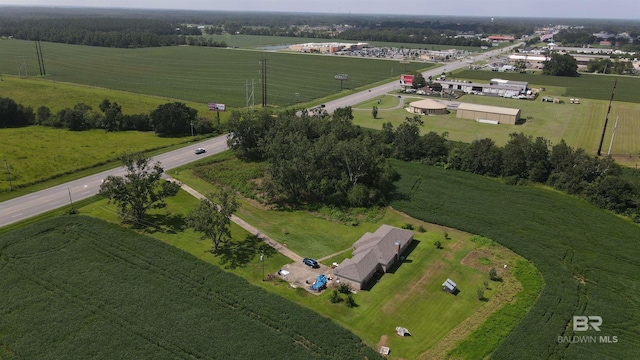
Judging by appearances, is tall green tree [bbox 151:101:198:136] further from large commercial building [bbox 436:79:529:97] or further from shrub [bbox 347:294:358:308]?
large commercial building [bbox 436:79:529:97]

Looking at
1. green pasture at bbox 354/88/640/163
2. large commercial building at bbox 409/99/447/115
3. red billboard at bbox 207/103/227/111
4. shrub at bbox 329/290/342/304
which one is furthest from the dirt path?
large commercial building at bbox 409/99/447/115

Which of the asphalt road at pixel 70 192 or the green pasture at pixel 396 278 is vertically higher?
Answer: the asphalt road at pixel 70 192

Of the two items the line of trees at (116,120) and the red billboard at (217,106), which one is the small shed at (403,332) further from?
the red billboard at (217,106)

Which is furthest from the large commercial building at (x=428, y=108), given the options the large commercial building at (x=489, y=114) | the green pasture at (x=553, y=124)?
the large commercial building at (x=489, y=114)

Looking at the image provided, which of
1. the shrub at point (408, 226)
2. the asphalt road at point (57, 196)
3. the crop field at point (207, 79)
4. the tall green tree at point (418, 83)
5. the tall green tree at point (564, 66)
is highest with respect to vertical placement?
the tall green tree at point (564, 66)

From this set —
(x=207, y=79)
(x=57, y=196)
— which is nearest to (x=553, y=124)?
(x=57, y=196)

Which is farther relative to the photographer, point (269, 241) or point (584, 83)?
point (584, 83)

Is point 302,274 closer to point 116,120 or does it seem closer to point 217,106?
point 217,106
